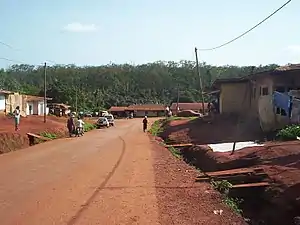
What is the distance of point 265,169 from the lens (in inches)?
532

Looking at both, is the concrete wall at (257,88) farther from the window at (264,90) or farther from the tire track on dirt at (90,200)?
the tire track on dirt at (90,200)

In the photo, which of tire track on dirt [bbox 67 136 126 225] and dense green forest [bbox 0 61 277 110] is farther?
dense green forest [bbox 0 61 277 110]

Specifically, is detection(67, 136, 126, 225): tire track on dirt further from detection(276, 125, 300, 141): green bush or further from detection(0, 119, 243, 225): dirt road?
detection(276, 125, 300, 141): green bush

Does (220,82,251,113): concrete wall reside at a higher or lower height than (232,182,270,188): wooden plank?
higher

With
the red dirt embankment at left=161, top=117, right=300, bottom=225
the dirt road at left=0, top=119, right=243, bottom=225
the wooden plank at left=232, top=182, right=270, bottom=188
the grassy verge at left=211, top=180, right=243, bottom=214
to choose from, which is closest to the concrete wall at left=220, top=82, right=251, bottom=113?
the red dirt embankment at left=161, top=117, right=300, bottom=225

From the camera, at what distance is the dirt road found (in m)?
9.66

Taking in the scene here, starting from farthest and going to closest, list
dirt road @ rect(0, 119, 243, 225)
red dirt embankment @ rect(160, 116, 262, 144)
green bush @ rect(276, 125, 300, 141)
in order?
red dirt embankment @ rect(160, 116, 262, 144)
green bush @ rect(276, 125, 300, 141)
dirt road @ rect(0, 119, 243, 225)

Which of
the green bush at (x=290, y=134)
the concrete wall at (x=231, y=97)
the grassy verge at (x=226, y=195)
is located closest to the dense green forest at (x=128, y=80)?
the concrete wall at (x=231, y=97)

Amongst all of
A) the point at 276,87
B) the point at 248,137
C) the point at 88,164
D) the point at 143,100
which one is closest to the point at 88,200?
the point at 88,164

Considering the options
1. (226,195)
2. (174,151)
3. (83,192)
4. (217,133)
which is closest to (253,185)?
(226,195)

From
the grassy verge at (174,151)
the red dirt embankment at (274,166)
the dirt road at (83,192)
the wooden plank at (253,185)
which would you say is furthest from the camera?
the grassy verge at (174,151)

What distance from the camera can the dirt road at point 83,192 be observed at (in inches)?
380

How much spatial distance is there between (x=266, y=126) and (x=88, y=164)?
11.7m

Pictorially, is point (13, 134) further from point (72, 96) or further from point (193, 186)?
point (72, 96)
